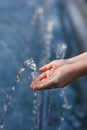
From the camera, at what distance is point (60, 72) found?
5.83ft

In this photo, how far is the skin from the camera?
68.0 inches

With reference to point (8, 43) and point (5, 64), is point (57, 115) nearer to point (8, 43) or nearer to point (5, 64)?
point (5, 64)

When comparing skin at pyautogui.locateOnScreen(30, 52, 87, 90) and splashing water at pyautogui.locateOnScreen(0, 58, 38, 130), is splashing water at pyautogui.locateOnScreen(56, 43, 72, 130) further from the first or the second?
skin at pyautogui.locateOnScreen(30, 52, 87, 90)

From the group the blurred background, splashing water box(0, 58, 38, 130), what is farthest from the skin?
the blurred background

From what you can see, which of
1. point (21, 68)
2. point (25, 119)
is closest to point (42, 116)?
point (25, 119)

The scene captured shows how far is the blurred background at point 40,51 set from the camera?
7.95ft

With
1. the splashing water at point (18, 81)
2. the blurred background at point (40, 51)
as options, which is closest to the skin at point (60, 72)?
the splashing water at point (18, 81)

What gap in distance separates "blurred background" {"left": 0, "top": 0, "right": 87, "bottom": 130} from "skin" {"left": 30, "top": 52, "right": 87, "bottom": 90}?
0.57 m

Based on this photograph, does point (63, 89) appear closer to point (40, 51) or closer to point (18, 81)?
point (18, 81)

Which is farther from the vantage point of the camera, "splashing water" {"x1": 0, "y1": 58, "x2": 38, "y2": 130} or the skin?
"splashing water" {"x1": 0, "y1": 58, "x2": 38, "y2": 130}

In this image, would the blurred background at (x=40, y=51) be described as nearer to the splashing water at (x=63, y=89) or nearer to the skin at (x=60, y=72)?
the splashing water at (x=63, y=89)

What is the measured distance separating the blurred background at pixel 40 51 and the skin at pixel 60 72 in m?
0.57

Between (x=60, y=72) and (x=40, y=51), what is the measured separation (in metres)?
1.49

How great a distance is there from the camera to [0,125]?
226 centimetres
